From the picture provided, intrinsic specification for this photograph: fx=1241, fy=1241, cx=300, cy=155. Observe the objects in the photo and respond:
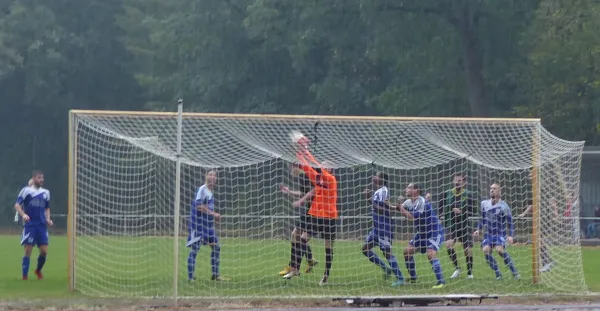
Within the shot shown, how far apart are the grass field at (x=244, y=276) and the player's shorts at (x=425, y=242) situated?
59cm

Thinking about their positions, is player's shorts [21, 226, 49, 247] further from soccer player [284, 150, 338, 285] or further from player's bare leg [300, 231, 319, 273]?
soccer player [284, 150, 338, 285]

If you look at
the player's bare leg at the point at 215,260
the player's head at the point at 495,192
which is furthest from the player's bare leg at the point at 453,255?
the player's bare leg at the point at 215,260

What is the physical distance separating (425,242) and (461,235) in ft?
3.37

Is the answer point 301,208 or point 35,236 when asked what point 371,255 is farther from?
point 35,236

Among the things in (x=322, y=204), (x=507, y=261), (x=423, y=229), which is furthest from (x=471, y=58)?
(x=322, y=204)

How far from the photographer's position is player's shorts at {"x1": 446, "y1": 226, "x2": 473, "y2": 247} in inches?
792

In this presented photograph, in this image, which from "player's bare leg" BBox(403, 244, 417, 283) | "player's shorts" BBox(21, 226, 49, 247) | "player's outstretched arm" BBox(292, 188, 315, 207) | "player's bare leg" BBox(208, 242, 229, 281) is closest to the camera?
"player's outstretched arm" BBox(292, 188, 315, 207)

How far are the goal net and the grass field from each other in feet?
0.11

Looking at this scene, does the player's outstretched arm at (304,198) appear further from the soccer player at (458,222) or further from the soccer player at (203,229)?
the soccer player at (458,222)

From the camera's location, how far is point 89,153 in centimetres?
2048

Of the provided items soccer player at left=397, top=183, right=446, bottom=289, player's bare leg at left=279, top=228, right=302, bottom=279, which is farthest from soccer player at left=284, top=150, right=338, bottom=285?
soccer player at left=397, top=183, right=446, bottom=289

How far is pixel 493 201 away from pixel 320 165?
3129 mm

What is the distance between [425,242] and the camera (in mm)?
19344

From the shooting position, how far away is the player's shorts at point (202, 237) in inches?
758
